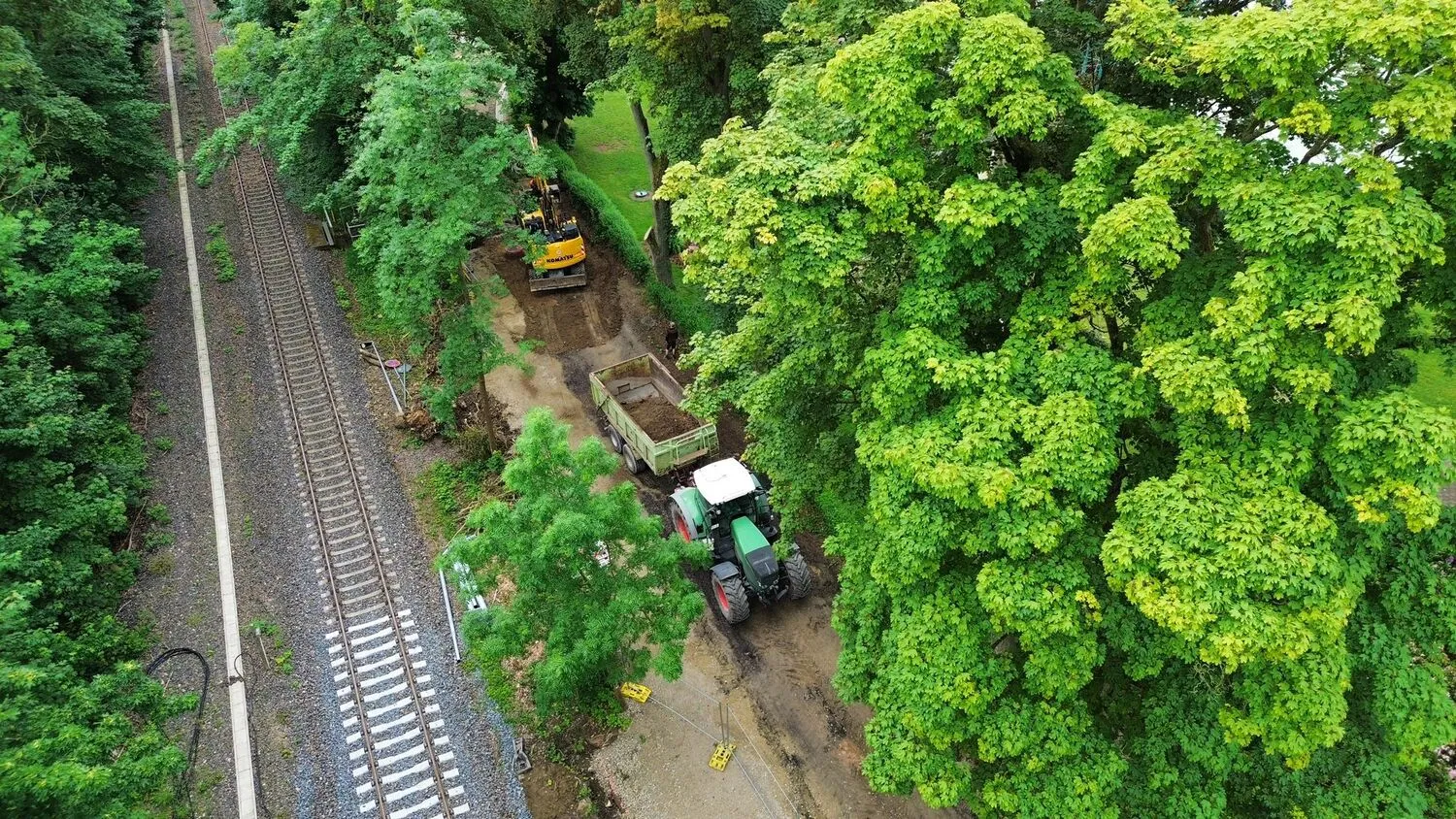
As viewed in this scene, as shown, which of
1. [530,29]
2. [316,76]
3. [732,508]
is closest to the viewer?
[732,508]

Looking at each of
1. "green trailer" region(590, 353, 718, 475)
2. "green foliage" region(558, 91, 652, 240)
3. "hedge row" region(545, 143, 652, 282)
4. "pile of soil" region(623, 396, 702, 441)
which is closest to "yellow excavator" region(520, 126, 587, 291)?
"hedge row" region(545, 143, 652, 282)

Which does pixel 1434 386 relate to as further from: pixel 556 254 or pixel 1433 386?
pixel 556 254

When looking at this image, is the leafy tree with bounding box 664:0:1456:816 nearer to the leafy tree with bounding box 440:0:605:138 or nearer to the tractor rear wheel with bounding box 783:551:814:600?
the tractor rear wheel with bounding box 783:551:814:600

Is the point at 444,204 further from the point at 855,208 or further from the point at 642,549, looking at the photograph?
the point at 855,208

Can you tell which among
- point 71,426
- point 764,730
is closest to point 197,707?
point 71,426

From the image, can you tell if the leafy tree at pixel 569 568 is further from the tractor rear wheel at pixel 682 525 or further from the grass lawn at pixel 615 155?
the grass lawn at pixel 615 155

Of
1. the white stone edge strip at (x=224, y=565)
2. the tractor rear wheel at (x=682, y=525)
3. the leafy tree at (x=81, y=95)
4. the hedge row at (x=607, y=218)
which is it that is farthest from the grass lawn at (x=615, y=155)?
the leafy tree at (x=81, y=95)

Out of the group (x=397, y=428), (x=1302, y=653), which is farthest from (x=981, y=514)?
(x=397, y=428)
